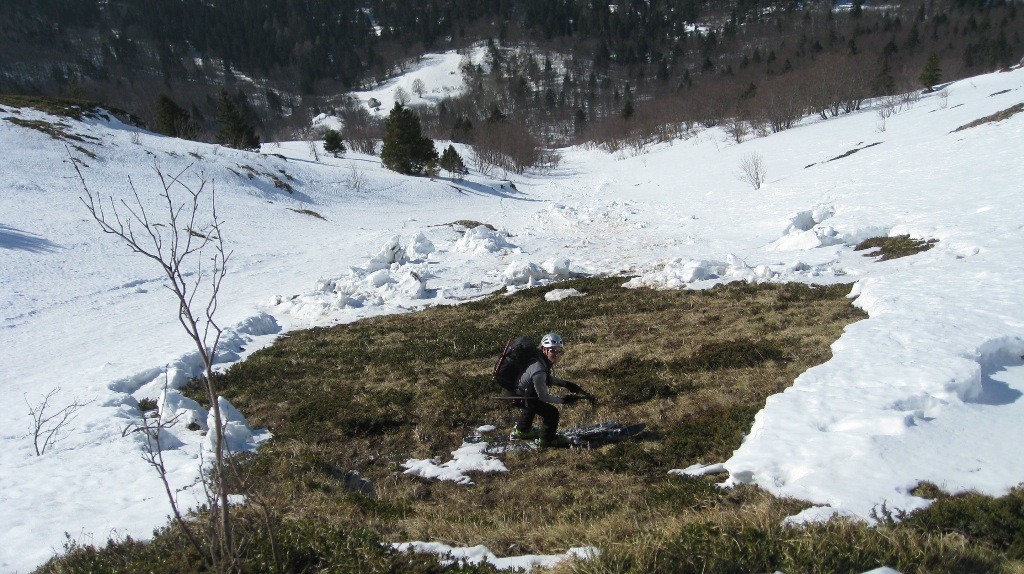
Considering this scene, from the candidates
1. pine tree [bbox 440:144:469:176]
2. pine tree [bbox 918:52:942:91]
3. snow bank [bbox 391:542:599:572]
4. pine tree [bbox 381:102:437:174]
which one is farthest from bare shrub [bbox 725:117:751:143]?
snow bank [bbox 391:542:599:572]

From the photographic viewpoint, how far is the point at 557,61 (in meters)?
179

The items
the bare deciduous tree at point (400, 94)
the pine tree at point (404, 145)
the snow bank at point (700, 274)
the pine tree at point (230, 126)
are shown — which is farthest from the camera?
the bare deciduous tree at point (400, 94)

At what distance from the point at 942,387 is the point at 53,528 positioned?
975 centimetres

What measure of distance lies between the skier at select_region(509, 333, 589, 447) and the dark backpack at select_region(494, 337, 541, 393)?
0.10 m

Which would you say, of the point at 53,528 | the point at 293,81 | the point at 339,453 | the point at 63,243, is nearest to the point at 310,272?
the point at 63,243

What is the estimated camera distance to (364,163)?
186 feet

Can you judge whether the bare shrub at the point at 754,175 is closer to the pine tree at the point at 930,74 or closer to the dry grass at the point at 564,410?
the dry grass at the point at 564,410

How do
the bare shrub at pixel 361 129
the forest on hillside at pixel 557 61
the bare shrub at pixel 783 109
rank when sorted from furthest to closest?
the forest on hillside at pixel 557 61 < the bare shrub at pixel 361 129 < the bare shrub at pixel 783 109

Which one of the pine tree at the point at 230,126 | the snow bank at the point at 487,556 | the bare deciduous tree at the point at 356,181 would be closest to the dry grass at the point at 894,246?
the snow bank at the point at 487,556

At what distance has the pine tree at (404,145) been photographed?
53.1 meters

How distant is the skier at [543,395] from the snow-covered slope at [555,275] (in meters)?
2.37

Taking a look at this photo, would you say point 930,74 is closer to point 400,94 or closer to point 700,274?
point 700,274


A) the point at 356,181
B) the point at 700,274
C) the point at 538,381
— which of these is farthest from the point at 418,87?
the point at 538,381

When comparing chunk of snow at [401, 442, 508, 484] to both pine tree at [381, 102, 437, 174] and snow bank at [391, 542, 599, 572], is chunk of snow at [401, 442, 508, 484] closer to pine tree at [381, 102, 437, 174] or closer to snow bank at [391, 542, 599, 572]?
snow bank at [391, 542, 599, 572]
